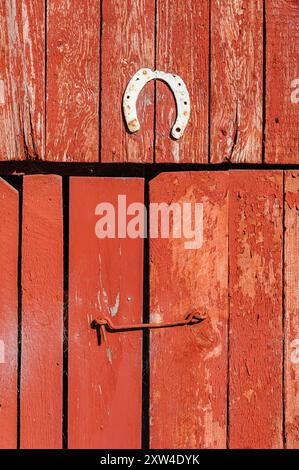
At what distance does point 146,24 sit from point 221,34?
19 cm

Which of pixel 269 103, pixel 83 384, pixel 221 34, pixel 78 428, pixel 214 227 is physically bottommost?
pixel 78 428

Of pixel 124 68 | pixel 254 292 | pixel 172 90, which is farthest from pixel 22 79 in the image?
pixel 254 292

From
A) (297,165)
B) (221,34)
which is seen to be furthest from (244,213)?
(221,34)

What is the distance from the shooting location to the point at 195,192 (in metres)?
1.77

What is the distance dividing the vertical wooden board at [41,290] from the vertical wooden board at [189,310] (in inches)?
9.6

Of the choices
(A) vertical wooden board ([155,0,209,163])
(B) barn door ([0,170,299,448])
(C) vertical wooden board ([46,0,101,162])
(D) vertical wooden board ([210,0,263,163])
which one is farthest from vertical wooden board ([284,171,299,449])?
(C) vertical wooden board ([46,0,101,162])

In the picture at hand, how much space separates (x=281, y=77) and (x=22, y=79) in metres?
0.66

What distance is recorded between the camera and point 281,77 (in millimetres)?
1781

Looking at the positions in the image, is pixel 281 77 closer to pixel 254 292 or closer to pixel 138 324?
pixel 254 292

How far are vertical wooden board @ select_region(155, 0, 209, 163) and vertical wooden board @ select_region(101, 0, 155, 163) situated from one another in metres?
0.02

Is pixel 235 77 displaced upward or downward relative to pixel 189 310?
upward

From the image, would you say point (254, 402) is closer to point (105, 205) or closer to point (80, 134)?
point (105, 205)

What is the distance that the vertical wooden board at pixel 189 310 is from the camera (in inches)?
69.6

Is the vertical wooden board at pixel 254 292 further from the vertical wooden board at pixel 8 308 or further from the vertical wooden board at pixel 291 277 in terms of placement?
the vertical wooden board at pixel 8 308
